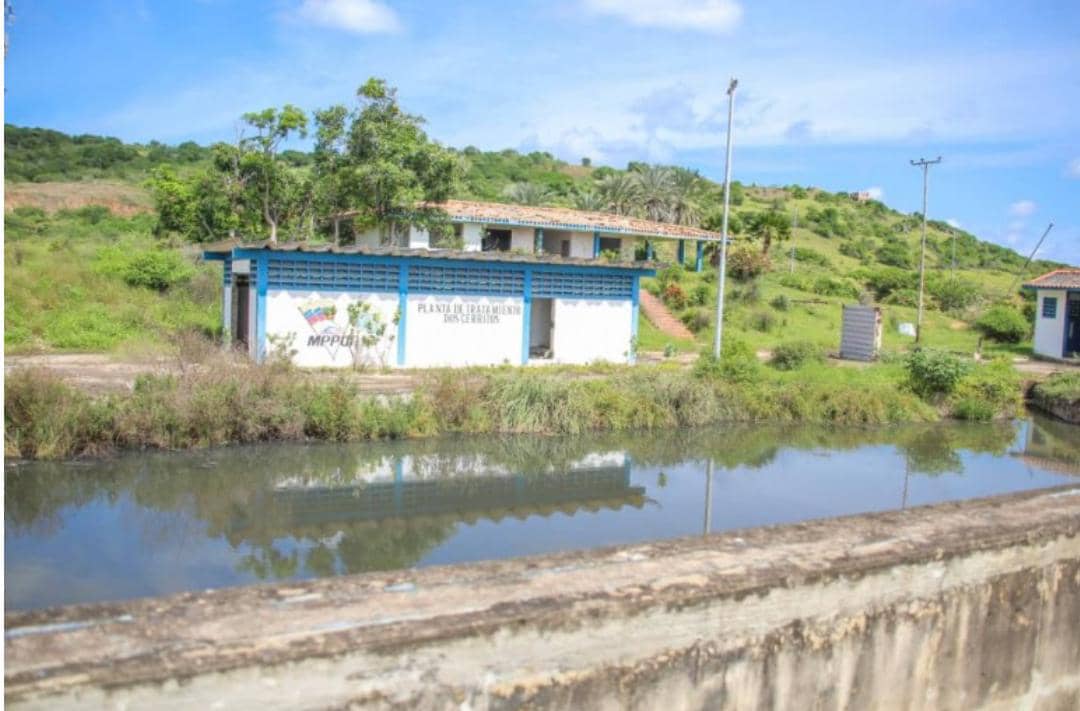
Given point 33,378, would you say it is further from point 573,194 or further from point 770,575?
point 573,194

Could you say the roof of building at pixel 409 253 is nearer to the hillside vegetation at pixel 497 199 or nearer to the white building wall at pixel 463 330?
the white building wall at pixel 463 330

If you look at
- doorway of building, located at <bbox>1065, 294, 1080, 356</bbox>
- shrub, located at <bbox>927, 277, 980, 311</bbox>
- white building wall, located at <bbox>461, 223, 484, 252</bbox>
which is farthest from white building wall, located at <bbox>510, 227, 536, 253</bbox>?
shrub, located at <bbox>927, 277, 980, 311</bbox>

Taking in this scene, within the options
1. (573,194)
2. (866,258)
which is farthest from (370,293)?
(866,258)

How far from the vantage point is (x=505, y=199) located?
42.5 m

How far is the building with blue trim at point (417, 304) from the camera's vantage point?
17859 millimetres

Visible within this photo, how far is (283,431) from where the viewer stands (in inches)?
500

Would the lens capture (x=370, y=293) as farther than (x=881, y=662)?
Yes

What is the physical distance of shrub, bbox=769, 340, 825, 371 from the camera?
21906 mm

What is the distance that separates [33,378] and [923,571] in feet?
35.5

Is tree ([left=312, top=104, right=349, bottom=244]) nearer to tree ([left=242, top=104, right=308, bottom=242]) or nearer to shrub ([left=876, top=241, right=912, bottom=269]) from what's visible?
tree ([left=242, top=104, right=308, bottom=242])

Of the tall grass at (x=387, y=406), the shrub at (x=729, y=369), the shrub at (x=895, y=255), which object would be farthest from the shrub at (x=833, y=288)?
the shrub at (x=729, y=369)

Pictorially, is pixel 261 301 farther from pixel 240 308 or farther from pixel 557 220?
pixel 557 220

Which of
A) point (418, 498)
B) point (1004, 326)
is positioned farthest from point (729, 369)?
point (1004, 326)

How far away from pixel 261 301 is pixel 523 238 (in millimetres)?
16441
